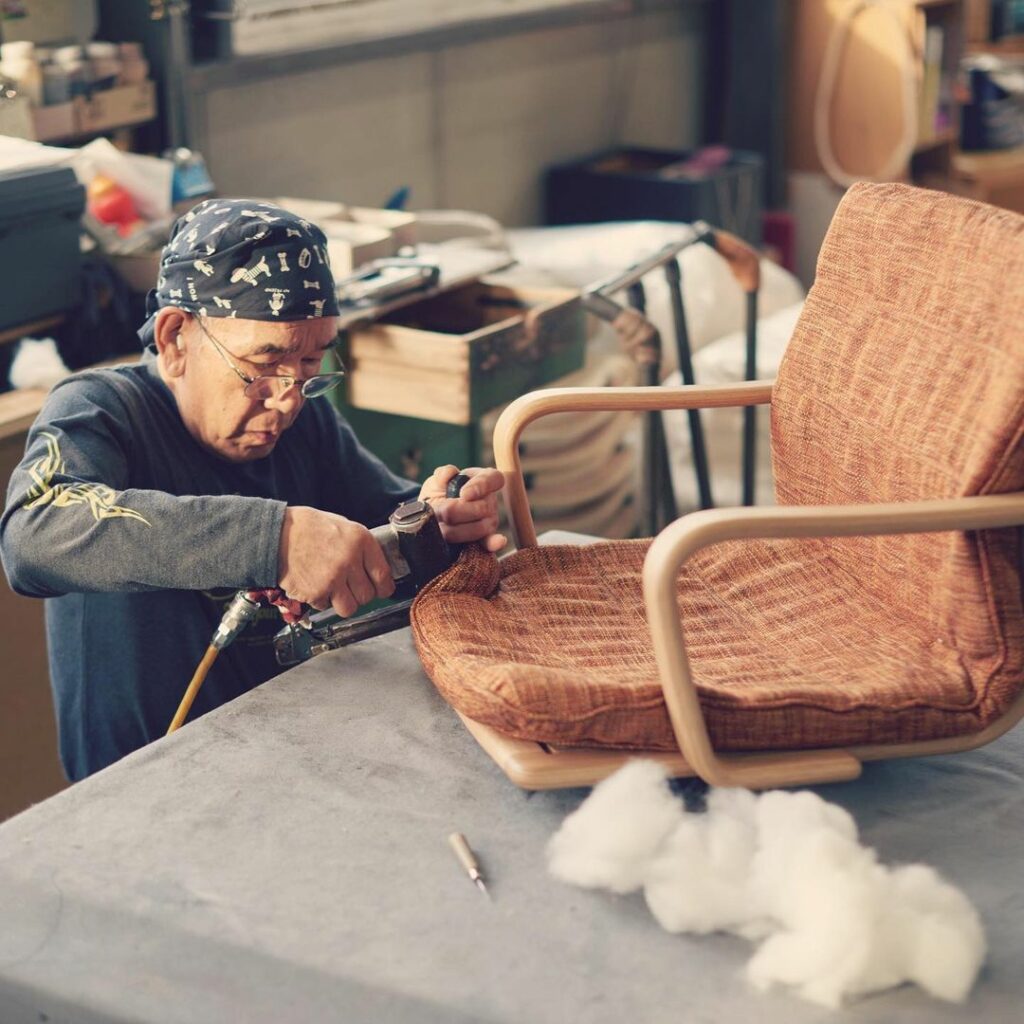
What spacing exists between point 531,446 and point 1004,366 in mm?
1661

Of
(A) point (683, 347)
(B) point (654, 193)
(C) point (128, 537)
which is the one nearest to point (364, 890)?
(C) point (128, 537)

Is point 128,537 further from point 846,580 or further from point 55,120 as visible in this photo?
point 55,120

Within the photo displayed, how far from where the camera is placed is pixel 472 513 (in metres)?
1.63

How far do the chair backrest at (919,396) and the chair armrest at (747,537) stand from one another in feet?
0.23

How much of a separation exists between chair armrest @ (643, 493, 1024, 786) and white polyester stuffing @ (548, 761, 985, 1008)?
0.04m

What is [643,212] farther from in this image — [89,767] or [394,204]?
[89,767]

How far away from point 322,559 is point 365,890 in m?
0.35

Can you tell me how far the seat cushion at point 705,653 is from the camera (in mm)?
1349

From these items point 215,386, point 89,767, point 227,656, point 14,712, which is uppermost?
point 215,386

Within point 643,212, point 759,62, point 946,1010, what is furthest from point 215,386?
point 759,62

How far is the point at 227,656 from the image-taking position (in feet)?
5.62

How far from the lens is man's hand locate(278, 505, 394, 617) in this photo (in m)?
1.45

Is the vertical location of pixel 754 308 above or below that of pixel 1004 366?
below

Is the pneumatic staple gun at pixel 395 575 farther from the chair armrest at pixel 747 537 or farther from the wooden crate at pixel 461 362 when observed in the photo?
the wooden crate at pixel 461 362
